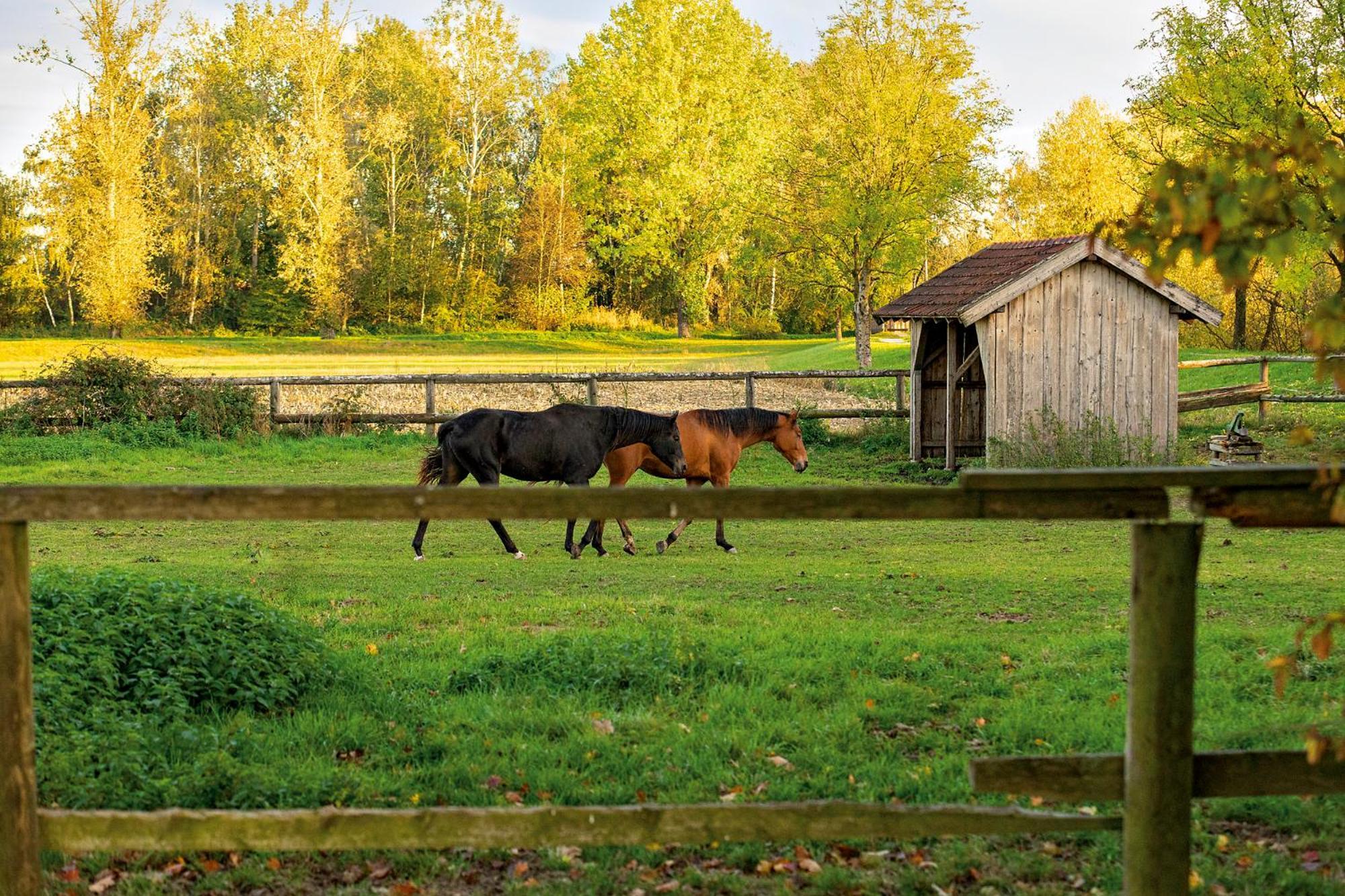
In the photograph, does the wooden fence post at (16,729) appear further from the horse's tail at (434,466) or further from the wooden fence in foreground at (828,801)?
the horse's tail at (434,466)

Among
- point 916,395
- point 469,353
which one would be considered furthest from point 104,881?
point 469,353

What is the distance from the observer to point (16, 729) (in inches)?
121

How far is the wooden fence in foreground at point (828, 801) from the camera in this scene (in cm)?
296

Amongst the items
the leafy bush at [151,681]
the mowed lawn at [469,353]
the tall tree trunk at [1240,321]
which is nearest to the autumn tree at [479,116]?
the mowed lawn at [469,353]

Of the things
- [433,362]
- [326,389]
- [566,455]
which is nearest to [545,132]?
[433,362]

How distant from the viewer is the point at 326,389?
2630cm

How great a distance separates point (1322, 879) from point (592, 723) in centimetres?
284

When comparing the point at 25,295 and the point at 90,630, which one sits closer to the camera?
the point at 90,630

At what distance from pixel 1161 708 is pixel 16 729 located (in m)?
2.80

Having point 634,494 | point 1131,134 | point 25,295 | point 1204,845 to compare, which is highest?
point 1131,134

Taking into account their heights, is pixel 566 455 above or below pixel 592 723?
above

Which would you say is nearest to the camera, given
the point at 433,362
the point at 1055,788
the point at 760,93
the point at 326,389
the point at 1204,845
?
the point at 1055,788

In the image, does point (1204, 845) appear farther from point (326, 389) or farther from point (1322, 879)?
point (326, 389)

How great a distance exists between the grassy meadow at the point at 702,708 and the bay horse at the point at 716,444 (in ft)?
4.34
